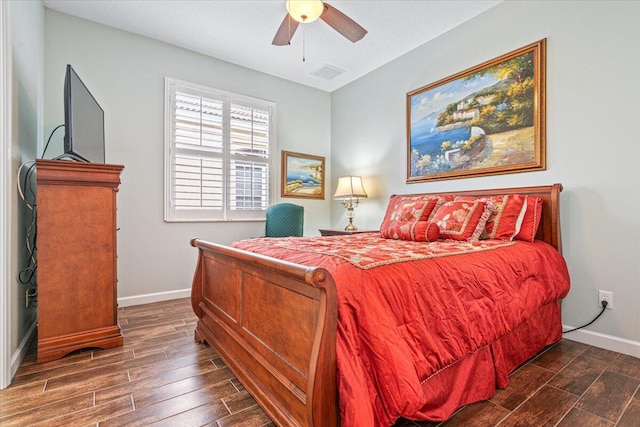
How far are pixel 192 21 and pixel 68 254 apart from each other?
243cm

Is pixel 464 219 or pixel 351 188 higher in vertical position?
pixel 351 188

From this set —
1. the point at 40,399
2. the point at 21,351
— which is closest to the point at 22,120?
the point at 21,351

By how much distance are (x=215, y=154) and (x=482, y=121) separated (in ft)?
9.60

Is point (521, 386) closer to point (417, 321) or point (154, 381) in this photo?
point (417, 321)

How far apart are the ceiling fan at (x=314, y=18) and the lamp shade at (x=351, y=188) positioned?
1.74 meters

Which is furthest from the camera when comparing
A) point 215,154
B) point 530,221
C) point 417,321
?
point 215,154

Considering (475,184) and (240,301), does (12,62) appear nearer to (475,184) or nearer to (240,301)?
(240,301)

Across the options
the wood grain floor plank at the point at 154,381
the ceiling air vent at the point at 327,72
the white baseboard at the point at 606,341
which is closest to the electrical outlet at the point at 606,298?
the white baseboard at the point at 606,341

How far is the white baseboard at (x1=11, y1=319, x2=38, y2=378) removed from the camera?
1803 millimetres

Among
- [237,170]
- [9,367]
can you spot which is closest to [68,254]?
[9,367]

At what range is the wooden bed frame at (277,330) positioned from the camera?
107 centimetres

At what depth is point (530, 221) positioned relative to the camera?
7.63 ft

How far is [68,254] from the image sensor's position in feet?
6.81

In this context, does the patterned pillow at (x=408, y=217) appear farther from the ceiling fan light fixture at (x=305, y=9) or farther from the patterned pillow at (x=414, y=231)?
the ceiling fan light fixture at (x=305, y=9)
